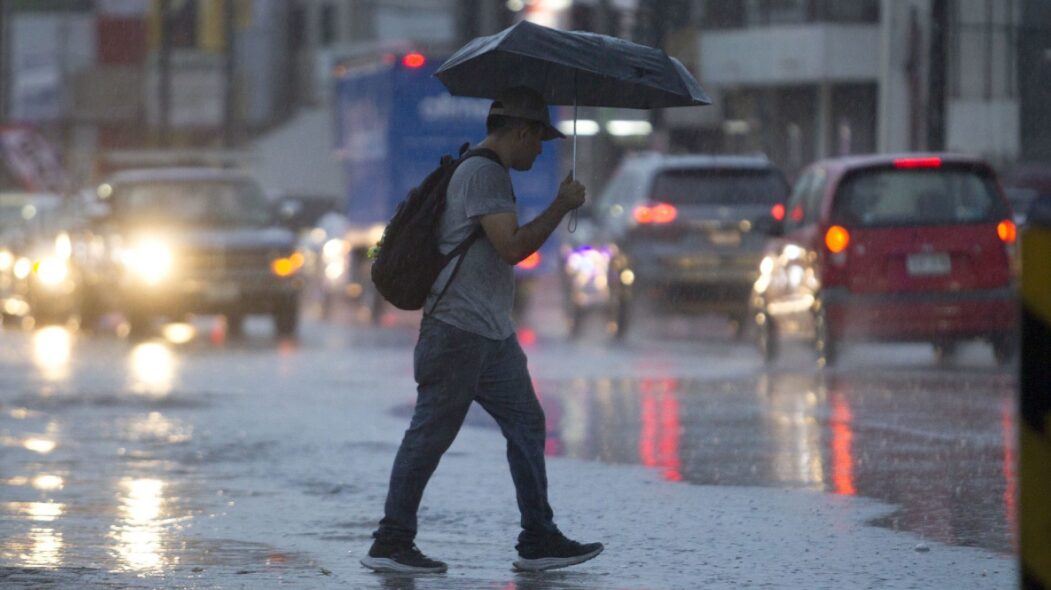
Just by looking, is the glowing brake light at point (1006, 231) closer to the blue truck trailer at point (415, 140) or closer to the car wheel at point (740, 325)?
the car wheel at point (740, 325)

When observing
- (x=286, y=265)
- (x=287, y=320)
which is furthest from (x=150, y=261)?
(x=287, y=320)

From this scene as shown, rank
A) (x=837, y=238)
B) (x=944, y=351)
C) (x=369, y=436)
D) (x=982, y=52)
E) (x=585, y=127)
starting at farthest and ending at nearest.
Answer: (x=585, y=127) < (x=982, y=52) < (x=944, y=351) < (x=837, y=238) < (x=369, y=436)

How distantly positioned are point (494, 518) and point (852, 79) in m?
38.6

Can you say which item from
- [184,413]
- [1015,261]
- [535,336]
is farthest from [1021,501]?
[535,336]

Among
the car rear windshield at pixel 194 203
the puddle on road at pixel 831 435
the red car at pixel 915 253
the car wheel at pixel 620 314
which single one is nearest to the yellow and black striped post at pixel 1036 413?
the puddle on road at pixel 831 435

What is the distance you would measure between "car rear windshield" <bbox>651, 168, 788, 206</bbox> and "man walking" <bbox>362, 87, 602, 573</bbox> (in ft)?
49.9

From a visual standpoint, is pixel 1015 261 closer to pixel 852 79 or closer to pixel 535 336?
pixel 535 336

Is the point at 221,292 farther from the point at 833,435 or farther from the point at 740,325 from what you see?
the point at 833,435

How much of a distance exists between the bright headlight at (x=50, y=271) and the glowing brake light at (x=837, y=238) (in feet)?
47.1

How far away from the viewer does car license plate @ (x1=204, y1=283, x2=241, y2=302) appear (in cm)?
2530

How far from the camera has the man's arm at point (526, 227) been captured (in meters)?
8.13

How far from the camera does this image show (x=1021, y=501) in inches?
199

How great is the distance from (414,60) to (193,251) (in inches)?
237

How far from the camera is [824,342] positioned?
60.8 feet
